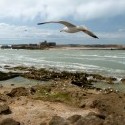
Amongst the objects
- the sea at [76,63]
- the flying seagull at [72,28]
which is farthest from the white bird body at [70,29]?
the sea at [76,63]

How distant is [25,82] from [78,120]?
14.7 meters

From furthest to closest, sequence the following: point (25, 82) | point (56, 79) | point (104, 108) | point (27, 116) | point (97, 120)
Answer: point (56, 79)
point (25, 82)
point (104, 108)
point (27, 116)
point (97, 120)

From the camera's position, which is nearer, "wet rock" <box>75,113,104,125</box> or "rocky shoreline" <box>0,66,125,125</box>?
"wet rock" <box>75,113,104,125</box>

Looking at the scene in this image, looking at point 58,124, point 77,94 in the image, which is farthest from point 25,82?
point 58,124

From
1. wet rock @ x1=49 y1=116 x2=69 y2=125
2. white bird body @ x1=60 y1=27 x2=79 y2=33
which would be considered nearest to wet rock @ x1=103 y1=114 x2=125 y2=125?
wet rock @ x1=49 y1=116 x2=69 y2=125

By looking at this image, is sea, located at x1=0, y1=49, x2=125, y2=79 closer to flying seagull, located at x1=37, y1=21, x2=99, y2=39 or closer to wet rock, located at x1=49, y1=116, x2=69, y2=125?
flying seagull, located at x1=37, y1=21, x2=99, y2=39

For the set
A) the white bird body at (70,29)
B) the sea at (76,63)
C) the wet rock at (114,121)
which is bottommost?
the sea at (76,63)

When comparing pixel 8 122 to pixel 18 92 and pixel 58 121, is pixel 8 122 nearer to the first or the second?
pixel 58 121

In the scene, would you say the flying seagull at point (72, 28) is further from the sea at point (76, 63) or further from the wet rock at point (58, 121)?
the sea at point (76, 63)

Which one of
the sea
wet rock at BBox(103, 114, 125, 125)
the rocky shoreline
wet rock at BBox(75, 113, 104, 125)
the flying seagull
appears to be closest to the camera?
wet rock at BBox(75, 113, 104, 125)

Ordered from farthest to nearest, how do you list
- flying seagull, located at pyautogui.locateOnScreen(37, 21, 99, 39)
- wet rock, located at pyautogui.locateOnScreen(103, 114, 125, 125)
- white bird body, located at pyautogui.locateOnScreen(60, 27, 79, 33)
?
white bird body, located at pyautogui.locateOnScreen(60, 27, 79, 33) → flying seagull, located at pyautogui.locateOnScreen(37, 21, 99, 39) → wet rock, located at pyautogui.locateOnScreen(103, 114, 125, 125)

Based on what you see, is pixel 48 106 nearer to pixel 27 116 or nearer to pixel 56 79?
pixel 27 116

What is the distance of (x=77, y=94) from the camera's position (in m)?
16.8

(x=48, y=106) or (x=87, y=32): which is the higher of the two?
(x=87, y=32)
